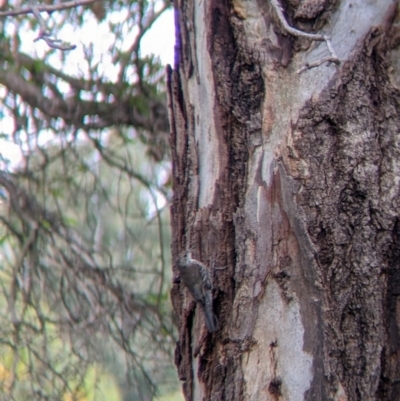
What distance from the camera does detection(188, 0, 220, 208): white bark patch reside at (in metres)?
1.08

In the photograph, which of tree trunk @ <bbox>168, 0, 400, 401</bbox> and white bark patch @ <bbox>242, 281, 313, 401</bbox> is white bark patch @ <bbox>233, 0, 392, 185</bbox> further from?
white bark patch @ <bbox>242, 281, 313, 401</bbox>

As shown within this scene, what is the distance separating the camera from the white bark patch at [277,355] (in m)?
0.97

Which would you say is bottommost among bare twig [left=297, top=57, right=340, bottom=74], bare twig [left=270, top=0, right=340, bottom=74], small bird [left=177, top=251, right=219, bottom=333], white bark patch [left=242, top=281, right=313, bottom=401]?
white bark patch [left=242, top=281, right=313, bottom=401]

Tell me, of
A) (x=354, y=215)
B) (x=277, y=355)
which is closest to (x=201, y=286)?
(x=277, y=355)

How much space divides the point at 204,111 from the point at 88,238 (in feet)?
5.19

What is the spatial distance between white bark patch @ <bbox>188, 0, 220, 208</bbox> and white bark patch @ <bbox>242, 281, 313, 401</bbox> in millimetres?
205

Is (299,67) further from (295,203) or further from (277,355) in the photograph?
(277,355)

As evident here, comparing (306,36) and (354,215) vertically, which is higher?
(306,36)

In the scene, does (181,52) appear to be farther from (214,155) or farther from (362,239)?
(362,239)

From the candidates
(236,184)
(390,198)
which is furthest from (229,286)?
(390,198)

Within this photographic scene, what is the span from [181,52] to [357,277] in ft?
1.68

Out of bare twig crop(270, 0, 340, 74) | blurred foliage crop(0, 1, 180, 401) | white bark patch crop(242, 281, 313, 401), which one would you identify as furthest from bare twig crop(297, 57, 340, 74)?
blurred foliage crop(0, 1, 180, 401)

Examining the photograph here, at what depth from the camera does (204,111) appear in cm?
110

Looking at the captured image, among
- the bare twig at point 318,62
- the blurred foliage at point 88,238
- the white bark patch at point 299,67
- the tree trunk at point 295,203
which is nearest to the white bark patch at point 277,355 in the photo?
the tree trunk at point 295,203
